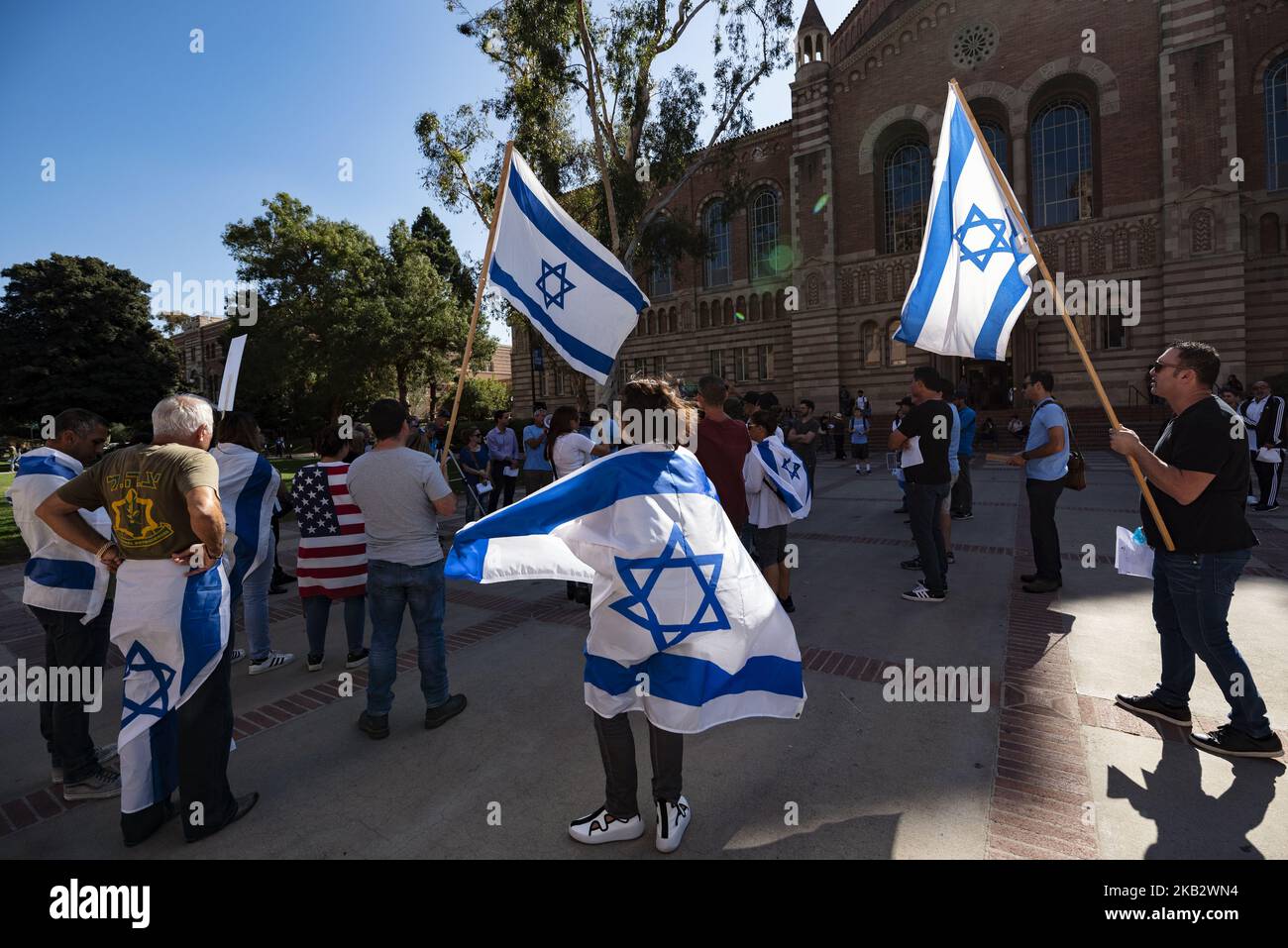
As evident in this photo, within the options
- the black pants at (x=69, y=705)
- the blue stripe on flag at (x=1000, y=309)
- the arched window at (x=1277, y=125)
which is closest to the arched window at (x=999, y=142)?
the arched window at (x=1277, y=125)

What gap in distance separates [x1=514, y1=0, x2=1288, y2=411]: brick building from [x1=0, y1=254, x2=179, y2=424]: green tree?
1151 inches

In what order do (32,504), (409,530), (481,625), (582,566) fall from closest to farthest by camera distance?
(582,566), (32,504), (409,530), (481,625)

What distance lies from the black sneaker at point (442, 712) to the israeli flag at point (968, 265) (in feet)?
14.4

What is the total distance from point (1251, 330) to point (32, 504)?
115 feet

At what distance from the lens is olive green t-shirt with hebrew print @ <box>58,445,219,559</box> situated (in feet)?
10.0

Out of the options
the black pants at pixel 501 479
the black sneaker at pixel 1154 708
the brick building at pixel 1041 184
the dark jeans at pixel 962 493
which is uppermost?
the brick building at pixel 1041 184

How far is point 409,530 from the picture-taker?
412 centimetres

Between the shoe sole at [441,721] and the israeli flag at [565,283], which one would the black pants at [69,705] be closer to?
the shoe sole at [441,721]

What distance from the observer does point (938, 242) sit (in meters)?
5.39

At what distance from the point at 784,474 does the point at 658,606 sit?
360 centimetres

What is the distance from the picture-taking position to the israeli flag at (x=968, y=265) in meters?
5.11

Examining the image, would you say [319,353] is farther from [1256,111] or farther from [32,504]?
[1256,111]
